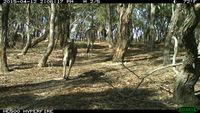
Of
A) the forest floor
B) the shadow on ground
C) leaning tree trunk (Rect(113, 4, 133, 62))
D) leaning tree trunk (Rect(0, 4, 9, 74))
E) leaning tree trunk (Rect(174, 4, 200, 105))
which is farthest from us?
leaning tree trunk (Rect(113, 4, 133, 62))

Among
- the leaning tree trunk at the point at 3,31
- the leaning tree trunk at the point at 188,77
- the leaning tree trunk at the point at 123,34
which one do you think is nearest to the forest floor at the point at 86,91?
the leaning tree trunk at the point at 188,77

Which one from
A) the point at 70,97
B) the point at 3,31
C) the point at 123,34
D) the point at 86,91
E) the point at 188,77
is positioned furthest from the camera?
the point at 123,34

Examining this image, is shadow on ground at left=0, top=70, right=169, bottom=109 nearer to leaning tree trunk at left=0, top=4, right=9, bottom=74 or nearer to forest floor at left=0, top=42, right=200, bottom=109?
forest floor at left=0, top=42, right=200, bottom=109

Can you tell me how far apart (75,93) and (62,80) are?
8.29 ft

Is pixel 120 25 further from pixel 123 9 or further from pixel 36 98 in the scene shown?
pixel 36 98

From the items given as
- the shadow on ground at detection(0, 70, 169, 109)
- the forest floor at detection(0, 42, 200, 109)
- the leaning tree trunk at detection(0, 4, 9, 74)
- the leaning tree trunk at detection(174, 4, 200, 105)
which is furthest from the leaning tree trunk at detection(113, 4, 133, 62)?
the leaning tree trunk at detection(174, 4, 200, 105)

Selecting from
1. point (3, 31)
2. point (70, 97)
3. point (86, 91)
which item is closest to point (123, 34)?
point (3, 31)

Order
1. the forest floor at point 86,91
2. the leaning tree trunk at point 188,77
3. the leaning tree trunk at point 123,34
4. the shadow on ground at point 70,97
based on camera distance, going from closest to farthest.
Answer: the leaning tree trunk at point 188,77 < the shadow on ground at point 70,97 < the forest floor at point 86,91 < the leaning tree trunk at point 123,34

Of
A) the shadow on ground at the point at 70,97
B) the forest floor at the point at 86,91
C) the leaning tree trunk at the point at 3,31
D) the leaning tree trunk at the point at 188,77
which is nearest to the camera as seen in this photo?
the leaning tree trunk at the point at 188,77

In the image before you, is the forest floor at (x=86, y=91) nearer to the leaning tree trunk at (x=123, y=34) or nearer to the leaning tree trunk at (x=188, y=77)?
the leaning tree trunk at (x=188, y=77)

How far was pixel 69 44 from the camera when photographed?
12.1 m

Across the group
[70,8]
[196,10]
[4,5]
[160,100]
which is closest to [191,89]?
[160,100]

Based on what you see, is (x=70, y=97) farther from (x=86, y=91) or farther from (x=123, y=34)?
(x=123, y=34)

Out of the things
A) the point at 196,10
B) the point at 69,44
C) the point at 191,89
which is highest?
the point at 196,10
